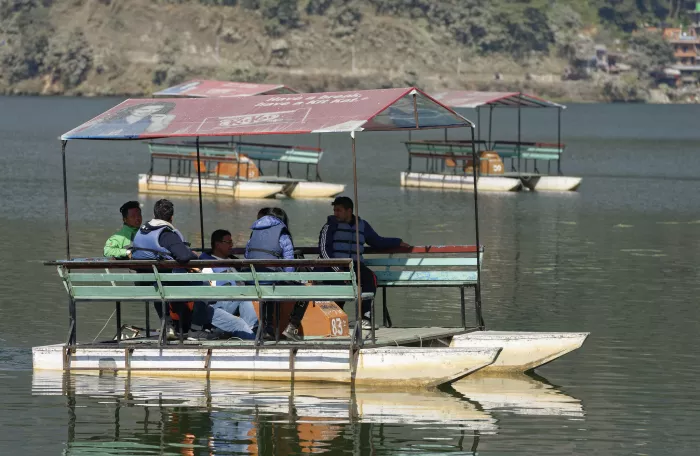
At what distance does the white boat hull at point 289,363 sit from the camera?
15.5 metres

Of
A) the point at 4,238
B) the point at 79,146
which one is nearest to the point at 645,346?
the point at 4,238

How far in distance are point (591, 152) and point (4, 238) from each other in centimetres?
5322

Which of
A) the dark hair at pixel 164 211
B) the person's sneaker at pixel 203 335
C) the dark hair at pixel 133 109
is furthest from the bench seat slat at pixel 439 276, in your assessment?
the dark hair at pixel 133 109

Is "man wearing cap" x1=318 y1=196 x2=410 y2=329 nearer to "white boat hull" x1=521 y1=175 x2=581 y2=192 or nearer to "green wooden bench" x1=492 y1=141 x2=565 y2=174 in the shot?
"white boat hull" x1=521 y1=175 x2=581 y2=192

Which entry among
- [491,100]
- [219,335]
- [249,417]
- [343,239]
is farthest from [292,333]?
[491,100]

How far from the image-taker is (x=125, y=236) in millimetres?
16750

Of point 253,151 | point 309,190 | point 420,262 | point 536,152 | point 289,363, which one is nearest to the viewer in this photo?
point 289,363

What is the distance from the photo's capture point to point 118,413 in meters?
14.7

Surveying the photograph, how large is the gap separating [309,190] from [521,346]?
89.2ft

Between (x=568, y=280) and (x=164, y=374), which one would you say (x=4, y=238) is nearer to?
(x=568, y=280)

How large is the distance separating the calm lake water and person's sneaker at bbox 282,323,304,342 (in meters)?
0.76

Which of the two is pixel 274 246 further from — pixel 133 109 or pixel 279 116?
pixel 133 109

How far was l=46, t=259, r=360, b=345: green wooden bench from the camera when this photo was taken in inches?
608

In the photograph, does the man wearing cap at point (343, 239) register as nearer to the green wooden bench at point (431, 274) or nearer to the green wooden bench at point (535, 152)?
the green wooden bench at point (431, 274)
